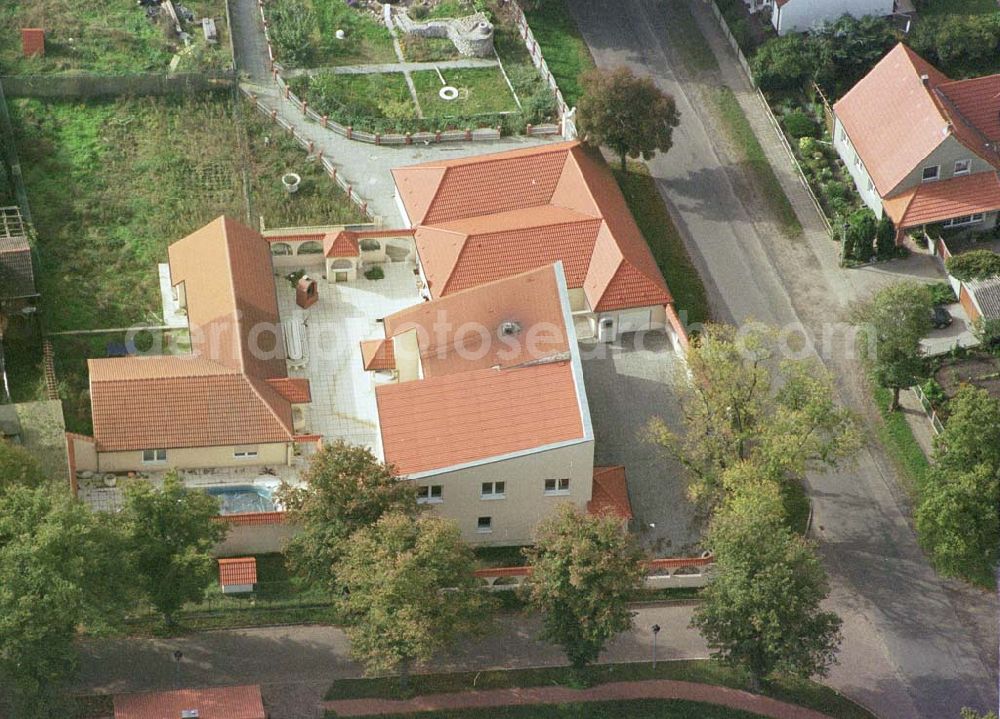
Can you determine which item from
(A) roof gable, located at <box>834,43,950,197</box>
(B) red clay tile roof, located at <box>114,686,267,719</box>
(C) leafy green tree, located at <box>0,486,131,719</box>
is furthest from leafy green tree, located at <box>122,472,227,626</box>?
(A) roof gable, located at <box>834,43,950,197</box>

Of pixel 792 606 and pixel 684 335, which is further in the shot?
pixel 684 335

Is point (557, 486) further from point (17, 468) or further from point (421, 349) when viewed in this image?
point (17, 468)

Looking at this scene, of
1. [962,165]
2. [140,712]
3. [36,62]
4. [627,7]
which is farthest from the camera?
[627,7]

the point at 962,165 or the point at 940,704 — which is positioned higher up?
the point at 962,165

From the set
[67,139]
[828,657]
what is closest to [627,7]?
[67,139]

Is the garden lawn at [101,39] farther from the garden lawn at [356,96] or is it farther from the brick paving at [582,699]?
the brick paving at [582,699]

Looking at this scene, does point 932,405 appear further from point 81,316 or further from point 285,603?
point 81,316
